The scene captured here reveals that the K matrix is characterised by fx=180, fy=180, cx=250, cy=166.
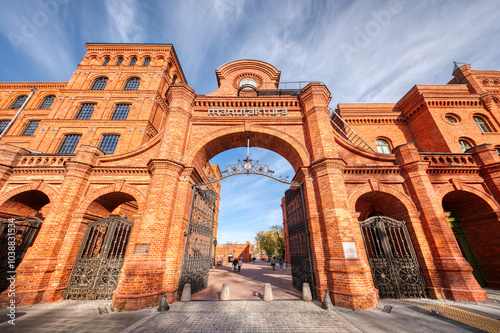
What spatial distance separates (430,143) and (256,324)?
1785cm

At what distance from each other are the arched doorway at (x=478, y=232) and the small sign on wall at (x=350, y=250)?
6.09 meters

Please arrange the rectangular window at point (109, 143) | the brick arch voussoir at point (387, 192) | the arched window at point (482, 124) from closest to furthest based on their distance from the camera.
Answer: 1. the brick arch voussoir at point (387, 192)
2. the arched window at point (482, 124)
3. the rectangular window at point (109, 143)

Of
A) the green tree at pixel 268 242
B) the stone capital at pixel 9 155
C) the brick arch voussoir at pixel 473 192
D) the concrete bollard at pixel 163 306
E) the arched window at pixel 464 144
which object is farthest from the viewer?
the green tree at pixel 268 242

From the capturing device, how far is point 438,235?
7867 millimetres

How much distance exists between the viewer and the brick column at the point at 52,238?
710cm

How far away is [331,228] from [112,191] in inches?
414

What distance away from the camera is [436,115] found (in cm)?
1452

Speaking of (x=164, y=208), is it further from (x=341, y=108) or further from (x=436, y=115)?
(x=436, y=115)

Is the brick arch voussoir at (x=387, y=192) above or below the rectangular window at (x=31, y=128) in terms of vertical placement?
below

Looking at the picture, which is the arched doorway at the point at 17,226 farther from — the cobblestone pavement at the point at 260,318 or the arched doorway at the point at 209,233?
the arched doorway at the point at 209,233

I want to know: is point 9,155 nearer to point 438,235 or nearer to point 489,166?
point 438,235

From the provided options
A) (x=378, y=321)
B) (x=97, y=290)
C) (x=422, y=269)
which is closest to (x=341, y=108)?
(x=422, y=269)

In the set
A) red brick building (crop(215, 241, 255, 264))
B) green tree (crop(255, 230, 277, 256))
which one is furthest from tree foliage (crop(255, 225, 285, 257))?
red brick building (crop(215, 241, 255, 264))

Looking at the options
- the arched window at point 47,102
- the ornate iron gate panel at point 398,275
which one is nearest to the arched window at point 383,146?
the ornate iron gate panel at point 398,275
